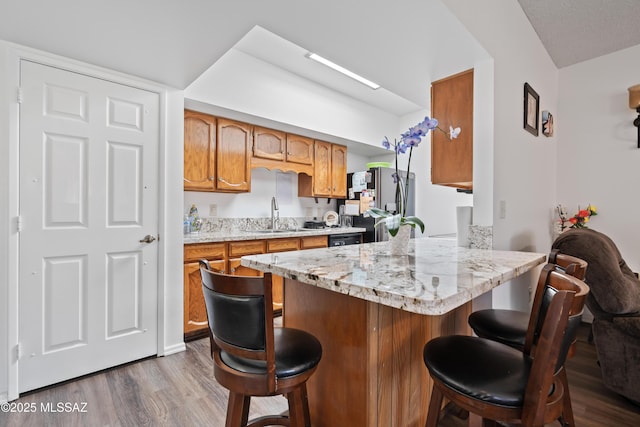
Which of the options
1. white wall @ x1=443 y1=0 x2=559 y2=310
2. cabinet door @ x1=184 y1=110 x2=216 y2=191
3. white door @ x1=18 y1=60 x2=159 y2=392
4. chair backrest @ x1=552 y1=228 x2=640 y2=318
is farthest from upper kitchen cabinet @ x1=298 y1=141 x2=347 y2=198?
chair backrest @ x1=552 y1=228 x2=640 y2=318

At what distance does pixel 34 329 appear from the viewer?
1.88 m

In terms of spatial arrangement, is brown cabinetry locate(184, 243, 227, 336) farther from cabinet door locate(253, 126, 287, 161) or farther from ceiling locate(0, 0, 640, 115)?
ceiling locate(0, 0, 640, 115)

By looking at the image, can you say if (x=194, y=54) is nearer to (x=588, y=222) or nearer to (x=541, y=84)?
(x=541, y=84)

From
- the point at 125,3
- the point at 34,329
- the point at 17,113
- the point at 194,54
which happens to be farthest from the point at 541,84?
the point at 34,329

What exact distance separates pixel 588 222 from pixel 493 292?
2.10 m

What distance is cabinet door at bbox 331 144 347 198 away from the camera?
4195mm

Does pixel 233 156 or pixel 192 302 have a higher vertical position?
pixel 233 156

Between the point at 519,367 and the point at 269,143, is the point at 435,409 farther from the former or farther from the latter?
the point at 269,143

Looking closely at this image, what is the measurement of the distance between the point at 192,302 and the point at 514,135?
2.91m

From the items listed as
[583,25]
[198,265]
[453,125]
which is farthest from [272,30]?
[583,25]

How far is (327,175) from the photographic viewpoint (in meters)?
4.11

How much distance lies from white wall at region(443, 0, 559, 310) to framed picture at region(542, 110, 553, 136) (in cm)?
6

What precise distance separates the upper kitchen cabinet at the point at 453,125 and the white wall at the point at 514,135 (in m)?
0.19

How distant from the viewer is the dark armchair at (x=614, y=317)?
1.75 m
